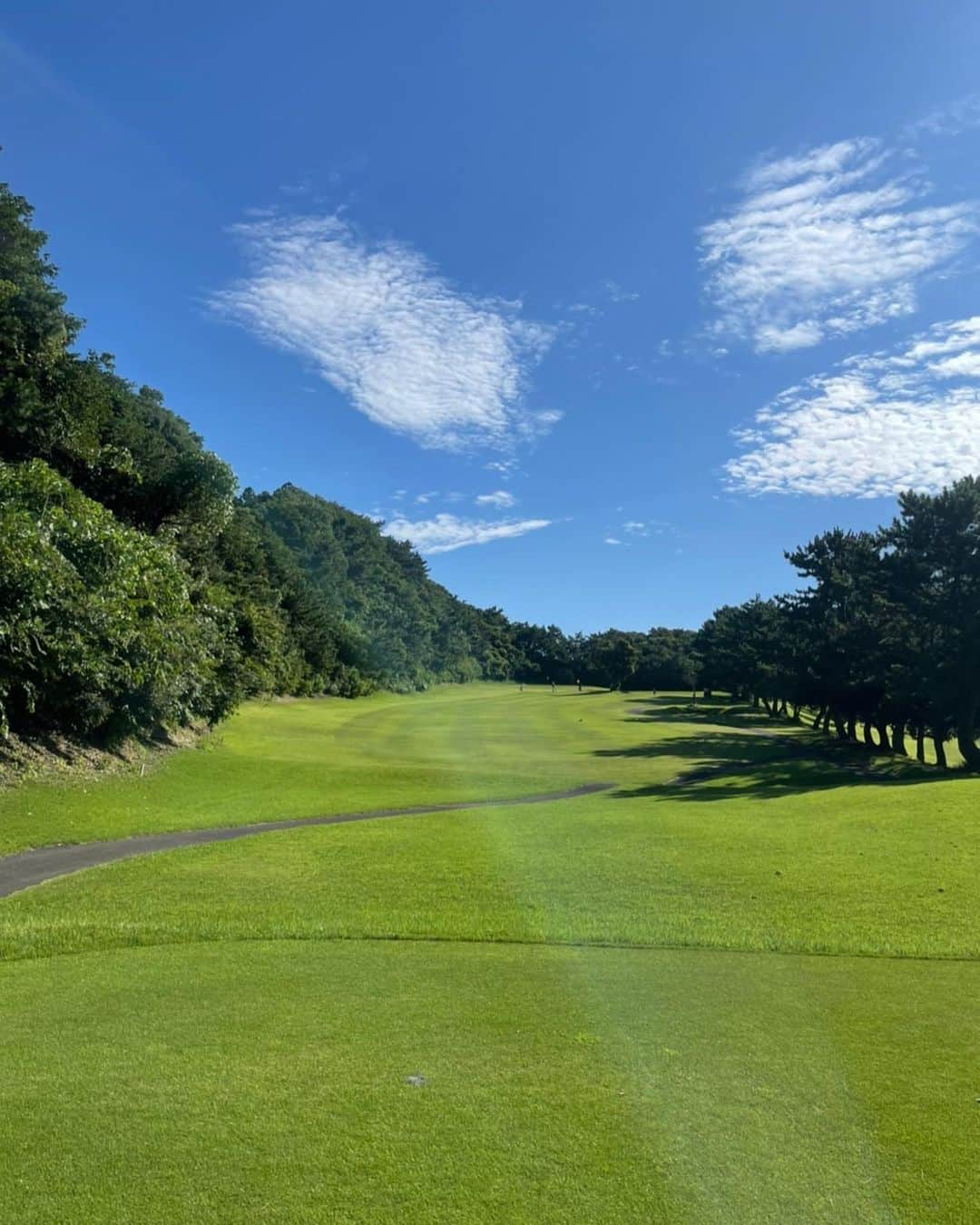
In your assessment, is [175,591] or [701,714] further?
[701,714]

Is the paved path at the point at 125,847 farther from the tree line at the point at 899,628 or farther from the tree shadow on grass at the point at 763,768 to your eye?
the tree line at the point at 899,628

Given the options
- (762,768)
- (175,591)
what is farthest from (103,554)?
(762,768)

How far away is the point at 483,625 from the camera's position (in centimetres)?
15388

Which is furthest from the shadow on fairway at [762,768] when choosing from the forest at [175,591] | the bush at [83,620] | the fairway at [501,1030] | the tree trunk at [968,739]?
the bush at [83,620]

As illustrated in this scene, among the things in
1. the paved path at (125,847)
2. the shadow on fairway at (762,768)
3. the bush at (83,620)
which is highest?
the bush at (83,620)

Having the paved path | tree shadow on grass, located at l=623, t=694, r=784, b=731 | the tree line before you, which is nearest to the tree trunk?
the tree line

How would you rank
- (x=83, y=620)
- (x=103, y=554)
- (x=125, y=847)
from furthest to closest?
(x=103, y=554) → (x=83, y=620) → (x=125, y=847)

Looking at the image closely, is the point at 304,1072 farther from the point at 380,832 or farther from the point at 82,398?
the point at 82,398

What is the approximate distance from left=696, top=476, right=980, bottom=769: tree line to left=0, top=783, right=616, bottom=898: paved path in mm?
25532

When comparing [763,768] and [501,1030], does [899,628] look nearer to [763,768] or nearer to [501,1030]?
[763,768]

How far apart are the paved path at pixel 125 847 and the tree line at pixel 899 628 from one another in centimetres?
2553

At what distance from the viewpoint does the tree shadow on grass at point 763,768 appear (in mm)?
32219

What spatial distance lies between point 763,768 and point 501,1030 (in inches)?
1571

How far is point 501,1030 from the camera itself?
20.7ft
